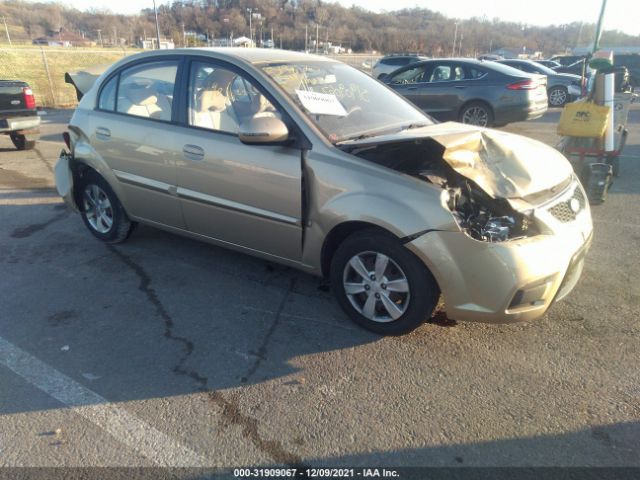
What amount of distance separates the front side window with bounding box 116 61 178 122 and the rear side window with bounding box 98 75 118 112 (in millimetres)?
70

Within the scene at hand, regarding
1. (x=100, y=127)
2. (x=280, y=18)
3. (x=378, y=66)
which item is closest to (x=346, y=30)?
(x=280, y=18)

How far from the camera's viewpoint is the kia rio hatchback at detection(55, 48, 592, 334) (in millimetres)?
2850

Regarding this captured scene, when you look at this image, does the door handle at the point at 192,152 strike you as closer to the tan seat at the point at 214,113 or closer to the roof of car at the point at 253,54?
the tan seat at the point at 214,113

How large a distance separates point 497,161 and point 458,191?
0.40 metres

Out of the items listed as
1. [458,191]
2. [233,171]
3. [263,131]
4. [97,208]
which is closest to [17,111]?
[97,208]

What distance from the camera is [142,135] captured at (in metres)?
4.11

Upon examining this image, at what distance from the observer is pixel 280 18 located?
3034 inches

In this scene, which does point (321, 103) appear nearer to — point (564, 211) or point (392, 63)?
point (564, 211)

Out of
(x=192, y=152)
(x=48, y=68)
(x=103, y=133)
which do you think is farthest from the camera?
(x=48, y=68)

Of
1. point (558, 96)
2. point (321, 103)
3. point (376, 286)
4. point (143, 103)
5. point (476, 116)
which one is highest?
point (321, 103)

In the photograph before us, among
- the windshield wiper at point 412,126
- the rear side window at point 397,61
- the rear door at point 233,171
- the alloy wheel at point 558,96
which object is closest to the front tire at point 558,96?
the alloy wheel at point 558,96

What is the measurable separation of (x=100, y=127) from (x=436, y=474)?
3969 millimetres

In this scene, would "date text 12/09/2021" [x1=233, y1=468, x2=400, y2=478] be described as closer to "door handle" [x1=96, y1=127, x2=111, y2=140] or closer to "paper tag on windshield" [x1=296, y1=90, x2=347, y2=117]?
"paper tag on windshield" [x1=296, y1=90, x2=347, y2=117]

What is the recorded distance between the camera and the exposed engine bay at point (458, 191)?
2.88 metres
